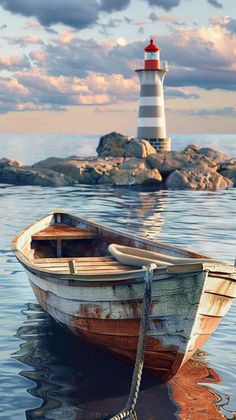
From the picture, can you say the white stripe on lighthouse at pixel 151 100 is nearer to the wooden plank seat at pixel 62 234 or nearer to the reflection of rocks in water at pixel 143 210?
the reflection of rocks in water at pixel 143 210

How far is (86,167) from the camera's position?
47.8 meters

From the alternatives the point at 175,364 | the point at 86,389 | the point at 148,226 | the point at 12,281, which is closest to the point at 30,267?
the point at 86,389

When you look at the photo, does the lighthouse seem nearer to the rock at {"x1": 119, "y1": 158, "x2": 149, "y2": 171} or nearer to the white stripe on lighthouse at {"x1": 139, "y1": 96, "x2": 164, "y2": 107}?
the white stripe on lighthouse at {"x1": 139, "y1": 96, "x2": 164, "y2": 107}

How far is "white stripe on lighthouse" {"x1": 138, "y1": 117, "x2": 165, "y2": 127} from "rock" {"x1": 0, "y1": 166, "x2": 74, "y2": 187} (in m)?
8.26

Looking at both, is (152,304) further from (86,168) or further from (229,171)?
(229,171)

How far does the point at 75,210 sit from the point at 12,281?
16901 millimetres

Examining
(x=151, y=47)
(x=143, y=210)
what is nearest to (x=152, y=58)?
(x=151, y=47)

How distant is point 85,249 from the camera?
51.3 feet

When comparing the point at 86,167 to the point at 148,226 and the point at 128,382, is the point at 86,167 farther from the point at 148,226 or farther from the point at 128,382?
the point at 128,382

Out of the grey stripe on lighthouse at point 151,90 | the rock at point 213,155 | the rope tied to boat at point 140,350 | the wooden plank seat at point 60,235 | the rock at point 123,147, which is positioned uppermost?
the grey stripe on lighthouse at point 151,90

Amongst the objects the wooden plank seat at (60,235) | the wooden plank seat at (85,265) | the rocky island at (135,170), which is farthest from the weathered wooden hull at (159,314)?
the rocky island at (135,170)

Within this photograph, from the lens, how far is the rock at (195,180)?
44.8m

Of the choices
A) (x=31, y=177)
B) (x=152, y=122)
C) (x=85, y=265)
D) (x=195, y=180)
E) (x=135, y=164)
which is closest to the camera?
(x=85, y=265)

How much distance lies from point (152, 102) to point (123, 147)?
14.0ft
